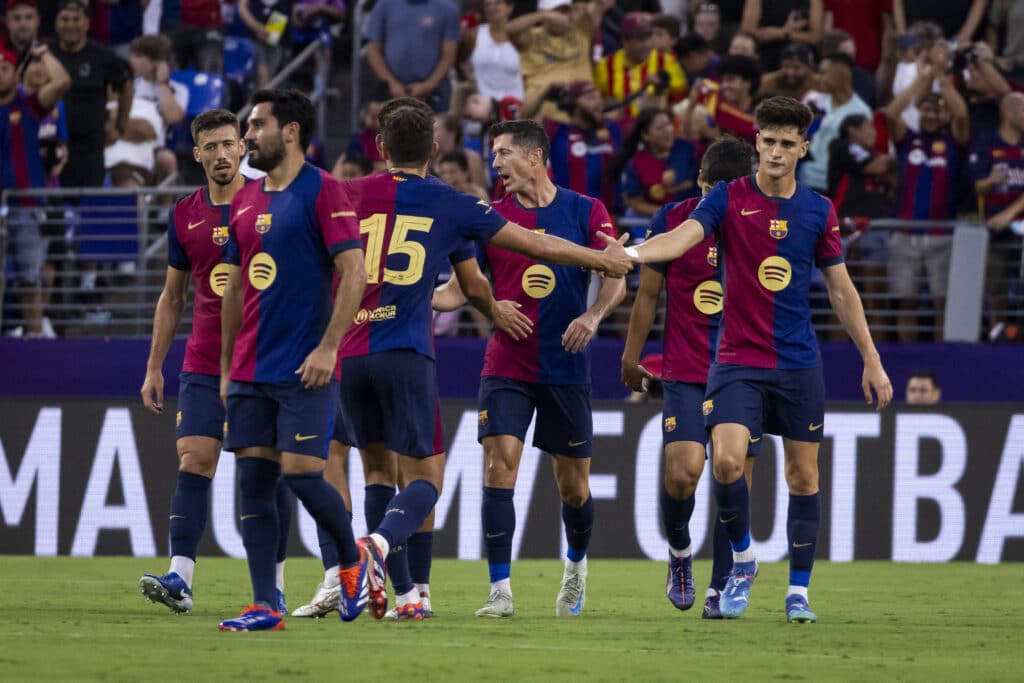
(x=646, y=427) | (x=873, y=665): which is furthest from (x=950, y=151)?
(x=873, y=665)

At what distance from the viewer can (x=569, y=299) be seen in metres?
9.30

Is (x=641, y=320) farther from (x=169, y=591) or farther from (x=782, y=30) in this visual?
(x=782, y=30)

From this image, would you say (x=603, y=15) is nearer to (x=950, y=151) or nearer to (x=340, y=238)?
(x=950, y=151)

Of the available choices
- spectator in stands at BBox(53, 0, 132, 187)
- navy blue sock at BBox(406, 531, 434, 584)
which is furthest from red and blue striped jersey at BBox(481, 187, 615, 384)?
spectator in stands at BBox(53, 0, 132, 187)

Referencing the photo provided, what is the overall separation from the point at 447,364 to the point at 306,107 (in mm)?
7970

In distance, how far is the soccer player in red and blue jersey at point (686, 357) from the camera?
945cm

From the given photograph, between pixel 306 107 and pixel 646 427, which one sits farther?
pixel 646 427

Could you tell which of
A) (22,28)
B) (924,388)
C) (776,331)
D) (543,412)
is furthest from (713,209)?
(22,28)

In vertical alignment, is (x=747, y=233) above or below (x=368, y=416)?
above

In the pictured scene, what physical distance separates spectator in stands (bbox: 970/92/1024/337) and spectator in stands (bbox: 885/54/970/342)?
0.27m

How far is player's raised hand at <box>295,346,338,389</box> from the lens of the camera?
7246mm

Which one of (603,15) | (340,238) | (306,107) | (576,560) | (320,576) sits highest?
(603,15)

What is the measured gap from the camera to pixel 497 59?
17.3 meters

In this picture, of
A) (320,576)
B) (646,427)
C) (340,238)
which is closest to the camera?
(340,238)
